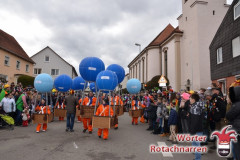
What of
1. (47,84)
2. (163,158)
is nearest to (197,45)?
(47,84)

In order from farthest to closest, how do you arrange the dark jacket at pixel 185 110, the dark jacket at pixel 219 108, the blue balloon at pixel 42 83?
the blue balloon at pixel 42 83 < the dark jacket at pixel 185 110 < the dark jacket at pixel 219 108

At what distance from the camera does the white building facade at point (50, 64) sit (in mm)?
42875

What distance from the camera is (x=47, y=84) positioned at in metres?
9.75

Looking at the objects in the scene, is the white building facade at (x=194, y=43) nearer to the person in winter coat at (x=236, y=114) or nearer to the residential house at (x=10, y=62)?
the person in winter coat at (x=236, y=114)

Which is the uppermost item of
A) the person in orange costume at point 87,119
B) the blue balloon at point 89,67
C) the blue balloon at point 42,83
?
the blue balloon at point 89,67

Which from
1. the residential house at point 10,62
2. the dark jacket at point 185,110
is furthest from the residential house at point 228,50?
the residential house at point 10,62

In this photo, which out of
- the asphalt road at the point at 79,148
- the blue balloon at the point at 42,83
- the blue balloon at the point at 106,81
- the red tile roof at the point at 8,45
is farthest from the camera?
the red tile roof at the point at 8,45

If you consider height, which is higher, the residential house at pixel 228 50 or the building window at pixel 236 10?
the building window at pixel 236 10

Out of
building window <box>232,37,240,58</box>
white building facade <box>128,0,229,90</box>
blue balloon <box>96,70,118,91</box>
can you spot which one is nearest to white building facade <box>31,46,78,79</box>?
white building facade <box>128,0,229,90</box>

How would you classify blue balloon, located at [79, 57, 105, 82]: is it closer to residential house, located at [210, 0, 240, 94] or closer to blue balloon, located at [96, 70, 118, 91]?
blue balloon, located at [96, 70, 118, 91]

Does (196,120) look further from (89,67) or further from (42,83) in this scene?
(42,83)

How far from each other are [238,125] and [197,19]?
73.6 ft

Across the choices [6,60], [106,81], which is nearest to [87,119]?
[106,81]

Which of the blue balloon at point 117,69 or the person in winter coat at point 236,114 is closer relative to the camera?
the person in winter coat at point 236,114
